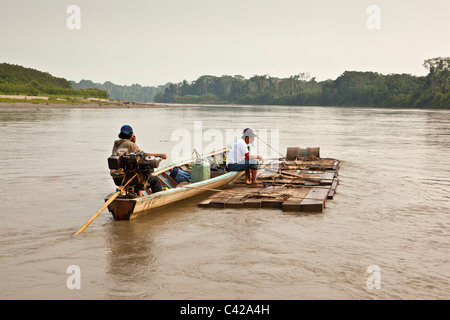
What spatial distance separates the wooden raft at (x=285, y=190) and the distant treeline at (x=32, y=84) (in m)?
79.1

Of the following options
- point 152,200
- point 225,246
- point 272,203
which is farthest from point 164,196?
point 225,246

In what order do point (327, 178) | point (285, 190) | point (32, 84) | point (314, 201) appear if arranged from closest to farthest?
point (314, 201), point (285, 190), point (327, 178), point (32, 84)

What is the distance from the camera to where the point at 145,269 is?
624 centimetres

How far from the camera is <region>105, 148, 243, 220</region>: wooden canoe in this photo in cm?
838

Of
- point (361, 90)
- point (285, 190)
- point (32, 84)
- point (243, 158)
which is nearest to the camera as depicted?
point (285, 190)

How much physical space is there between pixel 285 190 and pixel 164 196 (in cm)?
294

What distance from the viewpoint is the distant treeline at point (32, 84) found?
88387mm

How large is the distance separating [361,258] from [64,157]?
13356mm

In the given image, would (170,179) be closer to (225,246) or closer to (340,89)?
(225,246)

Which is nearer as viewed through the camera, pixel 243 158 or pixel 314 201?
pixel 314 201

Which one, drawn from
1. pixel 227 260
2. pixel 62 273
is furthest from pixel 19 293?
pixel 227 260

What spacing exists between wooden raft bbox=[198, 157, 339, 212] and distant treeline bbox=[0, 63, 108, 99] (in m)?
79.1

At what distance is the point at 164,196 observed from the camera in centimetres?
921
